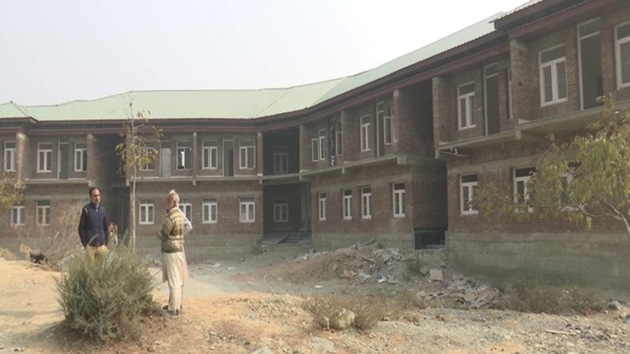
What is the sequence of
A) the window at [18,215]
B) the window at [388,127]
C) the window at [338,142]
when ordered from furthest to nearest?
1. the window at [18,215]
2. the window at [338,142]
3. the window at [388,127]

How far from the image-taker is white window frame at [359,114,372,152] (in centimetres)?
2397

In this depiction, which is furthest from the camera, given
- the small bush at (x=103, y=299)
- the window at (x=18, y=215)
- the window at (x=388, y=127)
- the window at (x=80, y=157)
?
the window at (x=80, y=157)

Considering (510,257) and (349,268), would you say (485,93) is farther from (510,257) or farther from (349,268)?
(349,268)

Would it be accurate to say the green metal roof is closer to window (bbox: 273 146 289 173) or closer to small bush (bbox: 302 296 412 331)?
window (bbox: 273 146 289 173)

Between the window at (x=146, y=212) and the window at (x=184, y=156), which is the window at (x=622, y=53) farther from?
the window at (x=146, y=212)

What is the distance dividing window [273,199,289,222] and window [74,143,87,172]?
1086 centimetres

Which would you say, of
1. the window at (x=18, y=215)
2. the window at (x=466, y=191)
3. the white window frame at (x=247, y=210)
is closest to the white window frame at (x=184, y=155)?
the white window frame at (x=247, y=210)

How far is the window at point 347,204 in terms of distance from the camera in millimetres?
25467

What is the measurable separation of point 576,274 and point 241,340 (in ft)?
34.4

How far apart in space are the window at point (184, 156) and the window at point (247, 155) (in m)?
2.84

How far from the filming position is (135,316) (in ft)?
23.5

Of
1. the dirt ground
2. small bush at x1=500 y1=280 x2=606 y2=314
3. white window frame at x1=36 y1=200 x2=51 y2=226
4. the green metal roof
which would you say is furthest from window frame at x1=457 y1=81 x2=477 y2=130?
white window frame at x1=36 y1=200 x2=51 y2=226

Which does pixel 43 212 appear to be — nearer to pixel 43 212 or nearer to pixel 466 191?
pixel 43 212

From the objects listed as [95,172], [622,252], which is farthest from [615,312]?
[95,172]
